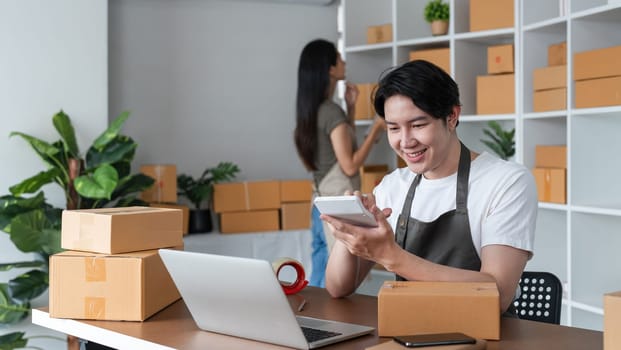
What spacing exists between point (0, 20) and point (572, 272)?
3.15 meters

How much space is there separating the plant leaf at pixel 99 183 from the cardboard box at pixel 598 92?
2.23 meters

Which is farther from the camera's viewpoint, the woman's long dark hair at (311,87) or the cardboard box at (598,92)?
the woman's long dark hair at (311,87)

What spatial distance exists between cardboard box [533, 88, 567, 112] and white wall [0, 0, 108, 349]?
233cm

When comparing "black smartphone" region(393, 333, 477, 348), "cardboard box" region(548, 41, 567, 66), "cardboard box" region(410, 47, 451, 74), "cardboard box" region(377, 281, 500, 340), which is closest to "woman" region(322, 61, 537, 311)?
"cardboard box" region(377, 281, 500, 340)

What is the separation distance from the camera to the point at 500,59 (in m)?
4.16

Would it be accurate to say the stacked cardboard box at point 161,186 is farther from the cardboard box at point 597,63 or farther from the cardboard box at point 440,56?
the cardboard box at point 597,63

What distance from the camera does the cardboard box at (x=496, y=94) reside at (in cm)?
414

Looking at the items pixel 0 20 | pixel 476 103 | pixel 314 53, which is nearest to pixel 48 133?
pixel 0 20

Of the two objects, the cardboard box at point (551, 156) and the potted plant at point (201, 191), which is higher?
the cardboard box at point (551, 156)

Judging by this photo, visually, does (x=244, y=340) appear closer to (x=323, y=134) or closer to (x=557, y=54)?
(x=323, y=134)

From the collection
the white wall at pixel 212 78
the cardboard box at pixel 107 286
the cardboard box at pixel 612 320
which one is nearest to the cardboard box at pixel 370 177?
the white wall at pixel 212 78

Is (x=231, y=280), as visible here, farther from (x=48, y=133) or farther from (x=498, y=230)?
(x=48, y=133)

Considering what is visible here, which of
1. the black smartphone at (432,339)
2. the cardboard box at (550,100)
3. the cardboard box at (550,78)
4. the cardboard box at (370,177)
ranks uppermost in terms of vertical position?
the cardboard box at (550,78)

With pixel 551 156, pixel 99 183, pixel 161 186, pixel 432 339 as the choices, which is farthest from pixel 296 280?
pixel 161 186
